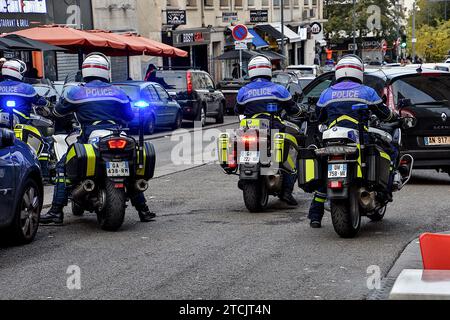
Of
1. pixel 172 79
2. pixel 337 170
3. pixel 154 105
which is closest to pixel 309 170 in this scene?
pixel 337 170

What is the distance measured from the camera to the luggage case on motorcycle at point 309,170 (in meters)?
10.5

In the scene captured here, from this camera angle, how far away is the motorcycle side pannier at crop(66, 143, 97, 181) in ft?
35.5

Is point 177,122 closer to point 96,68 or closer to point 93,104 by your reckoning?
point 96,68

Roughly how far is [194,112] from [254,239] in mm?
22393

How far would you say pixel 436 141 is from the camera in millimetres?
15344

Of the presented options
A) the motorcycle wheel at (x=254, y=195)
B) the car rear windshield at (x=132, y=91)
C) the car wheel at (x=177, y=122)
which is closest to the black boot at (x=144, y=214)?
the motorcycle wheel at (x=254, y=195)

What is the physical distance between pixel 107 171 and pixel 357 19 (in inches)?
2930

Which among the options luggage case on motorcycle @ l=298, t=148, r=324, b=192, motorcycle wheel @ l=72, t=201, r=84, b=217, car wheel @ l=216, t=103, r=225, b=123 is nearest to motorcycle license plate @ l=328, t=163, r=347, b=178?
luggage case on motorcycle @ l=298, t=148, r=324, b=192

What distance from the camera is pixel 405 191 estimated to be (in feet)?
48.0

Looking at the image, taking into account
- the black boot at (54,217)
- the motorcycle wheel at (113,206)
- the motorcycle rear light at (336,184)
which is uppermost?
the motorcycle rear light at (336,184)

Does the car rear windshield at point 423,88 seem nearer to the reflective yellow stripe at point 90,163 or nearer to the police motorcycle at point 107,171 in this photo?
the police motorcycle at point 107,171

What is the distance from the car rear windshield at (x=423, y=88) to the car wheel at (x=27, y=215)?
6.63 metres

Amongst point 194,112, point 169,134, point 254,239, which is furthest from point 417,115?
point 194,112
